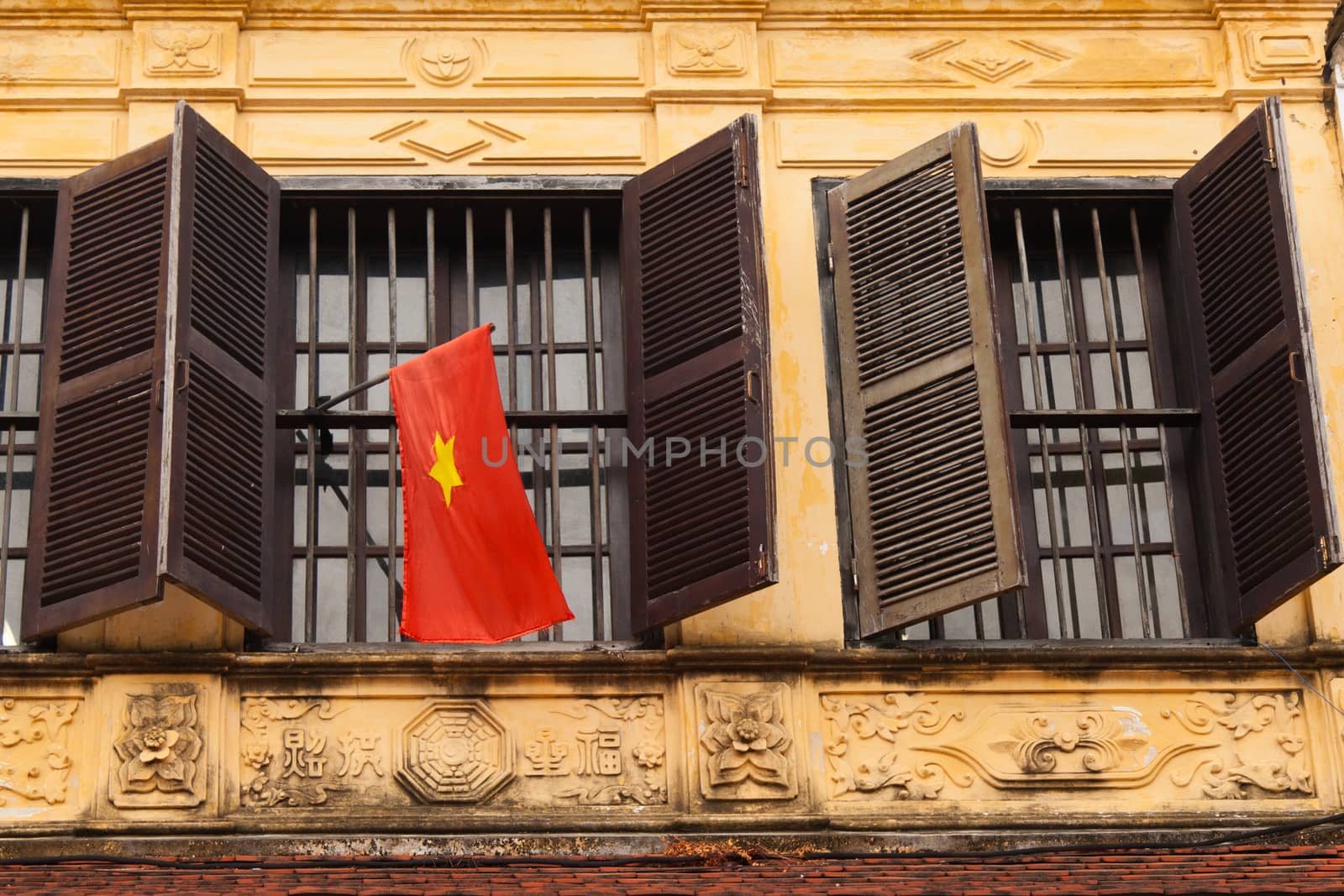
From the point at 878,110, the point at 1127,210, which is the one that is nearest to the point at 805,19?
the point at 878,110

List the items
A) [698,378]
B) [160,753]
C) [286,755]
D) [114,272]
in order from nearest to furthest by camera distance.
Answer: [160,753] < [286,755] < [698,378] < [114,272]

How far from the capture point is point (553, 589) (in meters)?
9.70

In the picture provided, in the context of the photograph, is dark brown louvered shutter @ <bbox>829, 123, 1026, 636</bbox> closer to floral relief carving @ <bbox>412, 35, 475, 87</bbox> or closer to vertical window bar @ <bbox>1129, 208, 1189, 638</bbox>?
vertical window bar @ <bbox>1129, 208, 1189, 638</bbox>

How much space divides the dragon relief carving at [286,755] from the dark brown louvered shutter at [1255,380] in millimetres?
4005

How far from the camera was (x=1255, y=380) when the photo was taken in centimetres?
1020

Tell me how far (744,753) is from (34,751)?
9.78ft

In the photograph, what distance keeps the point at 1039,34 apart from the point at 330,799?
510cm

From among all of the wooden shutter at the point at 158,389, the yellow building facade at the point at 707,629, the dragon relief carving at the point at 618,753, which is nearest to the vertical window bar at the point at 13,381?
the yellow building facade at the point at 707,629

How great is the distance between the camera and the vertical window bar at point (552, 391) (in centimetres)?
1037

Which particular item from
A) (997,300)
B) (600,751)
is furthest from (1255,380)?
(600,751)

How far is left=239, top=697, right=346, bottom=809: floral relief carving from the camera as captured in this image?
9602 millimetres

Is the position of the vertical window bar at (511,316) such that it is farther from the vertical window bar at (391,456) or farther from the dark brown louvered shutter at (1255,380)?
the dark brown louvered shutter at (1255,380)

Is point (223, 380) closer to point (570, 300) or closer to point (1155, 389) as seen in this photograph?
point (570, 300)

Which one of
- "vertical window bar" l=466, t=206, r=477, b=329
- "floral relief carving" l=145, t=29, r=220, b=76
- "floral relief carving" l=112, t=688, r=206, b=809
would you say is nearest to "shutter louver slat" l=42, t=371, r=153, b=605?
"floral relief carving" l=112, t=688, r=206, b=809
